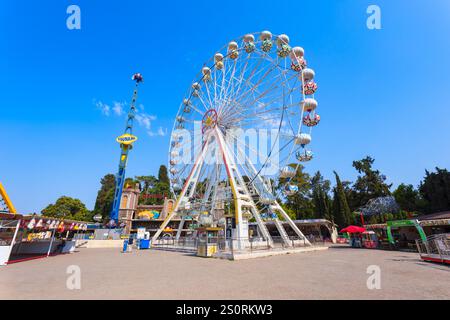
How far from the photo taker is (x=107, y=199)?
63031 millimetres

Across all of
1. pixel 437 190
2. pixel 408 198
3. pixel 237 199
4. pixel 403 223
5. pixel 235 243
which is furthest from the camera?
pixel 408 198

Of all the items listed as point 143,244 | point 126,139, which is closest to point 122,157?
point 126,139

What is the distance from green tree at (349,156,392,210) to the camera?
4609 cm

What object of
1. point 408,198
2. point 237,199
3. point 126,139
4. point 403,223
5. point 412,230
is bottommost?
point 412,230

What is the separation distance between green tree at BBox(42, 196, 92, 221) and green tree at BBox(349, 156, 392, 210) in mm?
→ 66623

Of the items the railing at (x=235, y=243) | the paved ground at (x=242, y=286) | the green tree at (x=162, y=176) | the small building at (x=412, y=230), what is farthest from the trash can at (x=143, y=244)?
the green tree at (x=162, y=176)

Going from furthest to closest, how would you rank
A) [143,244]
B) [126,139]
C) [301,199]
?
[126,139]
[301,199]
[143,244]

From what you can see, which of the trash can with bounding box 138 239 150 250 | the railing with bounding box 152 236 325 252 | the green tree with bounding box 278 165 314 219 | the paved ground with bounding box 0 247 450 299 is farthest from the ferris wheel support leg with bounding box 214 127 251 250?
the green tree with bounding box 278 165 314 219

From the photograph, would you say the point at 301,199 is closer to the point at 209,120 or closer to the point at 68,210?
the point at 209,120

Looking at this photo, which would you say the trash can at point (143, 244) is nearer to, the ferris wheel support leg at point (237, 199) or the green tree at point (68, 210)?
the ferris wheel support leg at point (237, 199)

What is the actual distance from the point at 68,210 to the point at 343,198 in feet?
220

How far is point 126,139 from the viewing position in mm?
58156
